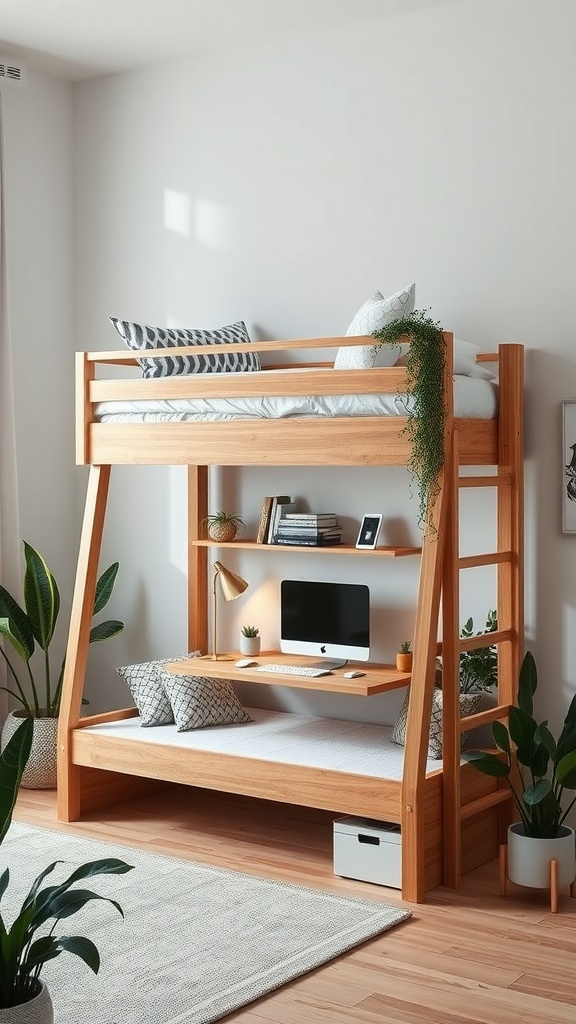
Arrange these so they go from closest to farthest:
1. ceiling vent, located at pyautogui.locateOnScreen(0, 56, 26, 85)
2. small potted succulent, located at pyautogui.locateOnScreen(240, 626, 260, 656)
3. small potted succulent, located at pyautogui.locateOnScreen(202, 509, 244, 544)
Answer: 1. small potted succulent, located at pyautogui.locateOnScreen(240, 626, 260, 656)
2. small potted succulent, located at pyautogui.locateOnScreen(202, 509, 244, 544)
3. ceiling vent, located at pyautogui.locateOnScreen(0, 56, 26, 85)

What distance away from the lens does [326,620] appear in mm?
4281

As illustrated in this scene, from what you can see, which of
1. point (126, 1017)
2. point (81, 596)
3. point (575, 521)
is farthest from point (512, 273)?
point (126, 1017)

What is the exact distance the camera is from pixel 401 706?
4305 mm

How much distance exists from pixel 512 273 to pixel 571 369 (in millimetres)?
392

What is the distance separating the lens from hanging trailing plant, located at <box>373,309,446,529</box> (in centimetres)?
346

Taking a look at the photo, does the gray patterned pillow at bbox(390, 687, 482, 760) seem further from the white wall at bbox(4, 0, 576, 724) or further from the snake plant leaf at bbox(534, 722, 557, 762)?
the snake plant leaf at bbox(534, 722, 557, 762)

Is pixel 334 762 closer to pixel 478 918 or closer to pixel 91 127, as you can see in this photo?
pixel 478 918

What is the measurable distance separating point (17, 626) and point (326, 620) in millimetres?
1285

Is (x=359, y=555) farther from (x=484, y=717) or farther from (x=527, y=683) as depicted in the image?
(x=527, y=683)

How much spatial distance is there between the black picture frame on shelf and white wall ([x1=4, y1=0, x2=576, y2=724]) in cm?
13

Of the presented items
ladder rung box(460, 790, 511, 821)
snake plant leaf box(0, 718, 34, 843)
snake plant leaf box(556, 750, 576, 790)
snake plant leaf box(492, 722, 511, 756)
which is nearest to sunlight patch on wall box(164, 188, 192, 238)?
snake plant leaf box(492, 722, 511, 756)

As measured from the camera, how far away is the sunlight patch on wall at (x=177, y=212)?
4887 millimetres

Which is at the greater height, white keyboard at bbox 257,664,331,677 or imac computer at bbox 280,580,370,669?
imac computer at bbox 280,580,370,669

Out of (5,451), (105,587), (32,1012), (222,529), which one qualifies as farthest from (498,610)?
(32,1012)
